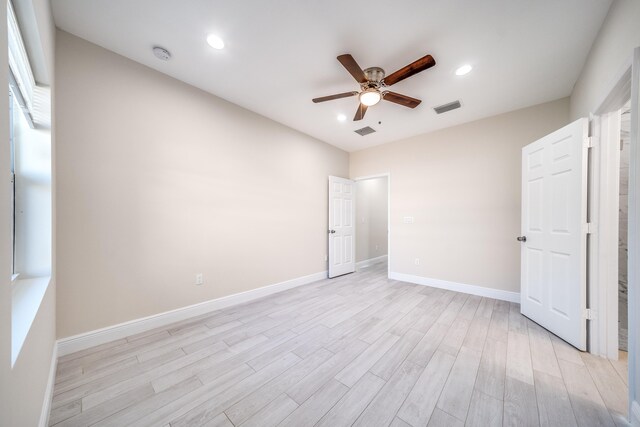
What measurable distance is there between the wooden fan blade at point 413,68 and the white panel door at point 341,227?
8.21 ft

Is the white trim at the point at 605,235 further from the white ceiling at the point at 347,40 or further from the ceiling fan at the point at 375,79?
the ceiling fan at the point at 375,79

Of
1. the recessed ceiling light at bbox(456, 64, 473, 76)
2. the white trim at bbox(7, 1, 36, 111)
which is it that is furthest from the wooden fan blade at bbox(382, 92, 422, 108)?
the white trim at bbox(7, 1, 36, 111)

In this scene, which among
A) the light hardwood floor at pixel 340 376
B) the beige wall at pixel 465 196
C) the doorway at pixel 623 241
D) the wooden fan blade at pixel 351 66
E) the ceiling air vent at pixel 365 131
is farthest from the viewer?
the ceiling air vent at pixel 365 131

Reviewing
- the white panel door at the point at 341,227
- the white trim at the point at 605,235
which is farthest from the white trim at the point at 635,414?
the white panel door at the point at 341,227

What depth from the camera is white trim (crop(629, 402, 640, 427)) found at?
3.90 ft

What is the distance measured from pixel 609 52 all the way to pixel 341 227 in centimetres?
377

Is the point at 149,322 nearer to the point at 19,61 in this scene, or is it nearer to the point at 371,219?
the point at 19,61

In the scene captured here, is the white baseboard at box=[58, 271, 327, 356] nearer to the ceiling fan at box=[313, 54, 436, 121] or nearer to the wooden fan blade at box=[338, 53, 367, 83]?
the ceiling fan at box=[313, 54, 436, 121]

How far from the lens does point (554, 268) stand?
228 centimetres

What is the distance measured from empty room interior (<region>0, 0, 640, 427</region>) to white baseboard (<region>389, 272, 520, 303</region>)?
3cm

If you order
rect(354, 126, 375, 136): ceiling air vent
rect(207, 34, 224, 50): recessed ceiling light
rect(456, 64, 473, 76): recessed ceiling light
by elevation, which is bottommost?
rect(354, 126, 375, 136): ceiling air vent

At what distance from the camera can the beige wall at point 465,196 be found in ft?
10.4

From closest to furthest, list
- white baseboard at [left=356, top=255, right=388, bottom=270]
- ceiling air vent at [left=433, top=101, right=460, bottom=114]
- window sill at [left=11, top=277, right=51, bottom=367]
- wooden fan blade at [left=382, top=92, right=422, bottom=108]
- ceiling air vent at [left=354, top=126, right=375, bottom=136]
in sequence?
1. window sill at [left=11, top=277, right=51, bottom=367]
2. wooden fan blade at [left=382, top=92, right=422, bottom=108]
3. ceiling air vent at [left=433, top=101, right=460, bottom=114]
4. ceiling air vent at [left=354, top=126, right=375, bottom=136]
5. white baseboard at [left=356, top=255, right=388, bottom=270]

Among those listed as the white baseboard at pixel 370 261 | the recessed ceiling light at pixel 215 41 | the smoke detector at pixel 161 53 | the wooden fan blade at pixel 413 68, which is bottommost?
the white baseboard at pixel 370 261
